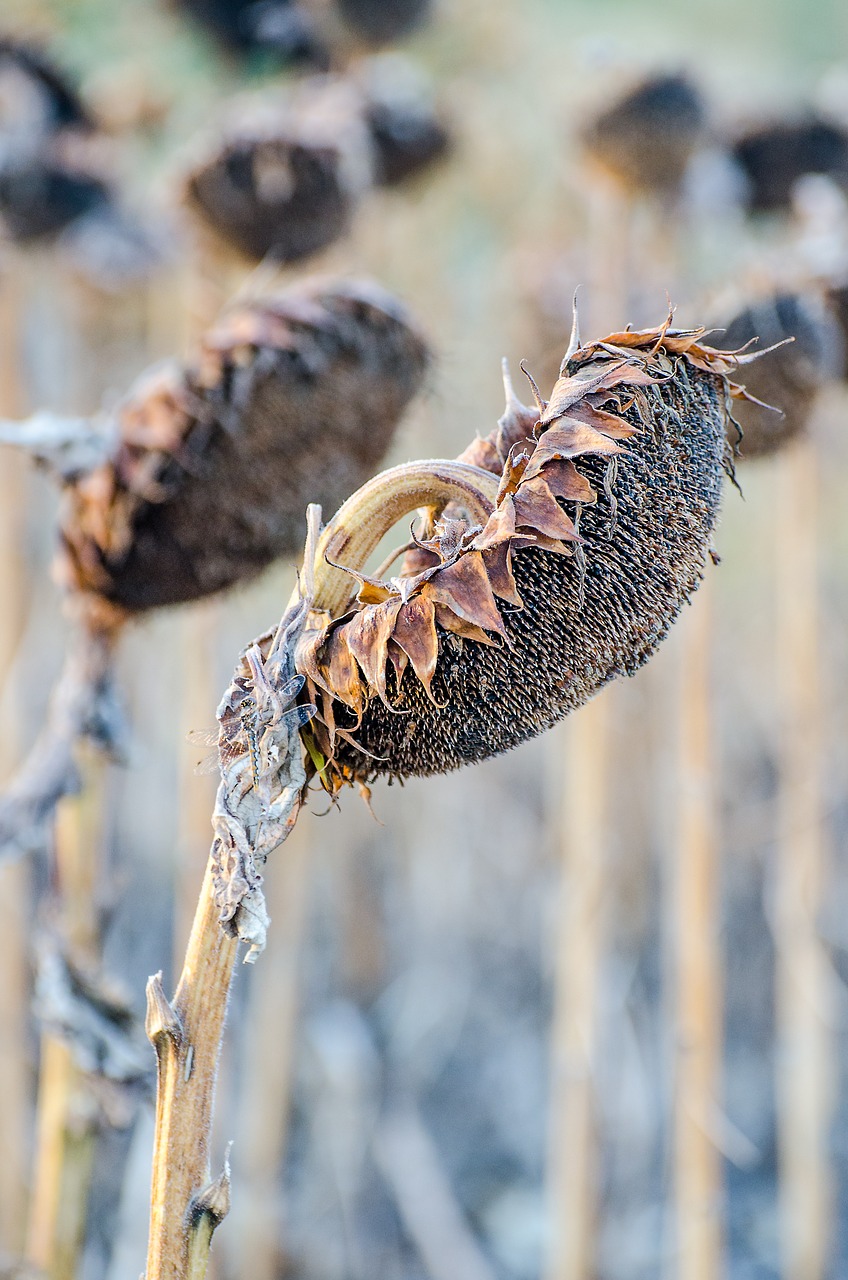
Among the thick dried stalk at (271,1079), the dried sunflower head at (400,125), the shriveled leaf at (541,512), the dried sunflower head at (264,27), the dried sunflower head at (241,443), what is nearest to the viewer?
the shriveled leaf at (541,512)

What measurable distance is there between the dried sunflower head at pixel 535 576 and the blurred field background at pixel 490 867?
1075 mm

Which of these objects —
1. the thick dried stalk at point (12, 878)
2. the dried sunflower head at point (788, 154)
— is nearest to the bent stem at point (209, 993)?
the thick dried stalk at point (12, 878)

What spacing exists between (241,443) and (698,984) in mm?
1088

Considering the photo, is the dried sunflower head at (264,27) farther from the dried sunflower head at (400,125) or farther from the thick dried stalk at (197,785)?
the thick dried stalk at (197,785)

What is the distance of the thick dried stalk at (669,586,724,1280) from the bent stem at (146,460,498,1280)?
1081mm

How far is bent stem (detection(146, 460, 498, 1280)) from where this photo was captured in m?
0.56

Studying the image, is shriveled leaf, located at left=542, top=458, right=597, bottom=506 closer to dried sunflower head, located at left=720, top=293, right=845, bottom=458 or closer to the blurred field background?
dried sunflower head, located at left=720, top=293, right=845, bottom=458

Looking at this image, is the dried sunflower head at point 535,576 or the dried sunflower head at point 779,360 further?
the dried sunflower head at point 779,360

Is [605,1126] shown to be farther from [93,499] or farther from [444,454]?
[93,499]

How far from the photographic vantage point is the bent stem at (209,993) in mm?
555

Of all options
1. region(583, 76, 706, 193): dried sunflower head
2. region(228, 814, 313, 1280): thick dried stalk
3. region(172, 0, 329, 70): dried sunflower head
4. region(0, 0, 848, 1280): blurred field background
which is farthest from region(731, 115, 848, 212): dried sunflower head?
region(228, 814, 313, 1280): thick dried stalk

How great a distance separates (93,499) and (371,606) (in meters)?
0.60

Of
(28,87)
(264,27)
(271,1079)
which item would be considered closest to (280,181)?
(28,87)

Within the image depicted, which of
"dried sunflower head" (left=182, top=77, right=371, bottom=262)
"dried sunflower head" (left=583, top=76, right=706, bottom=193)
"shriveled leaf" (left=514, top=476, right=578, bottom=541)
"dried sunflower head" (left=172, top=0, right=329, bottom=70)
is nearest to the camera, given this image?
"shriveled leaf" (left=514, top=476, right=578, bottom=541)
